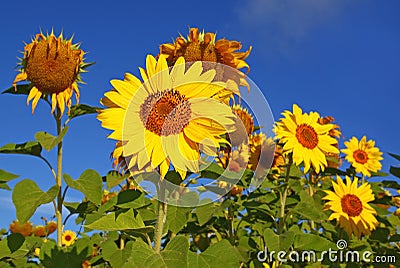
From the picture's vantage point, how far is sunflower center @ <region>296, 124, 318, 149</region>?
3.86m

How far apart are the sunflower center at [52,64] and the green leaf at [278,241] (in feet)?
5.37

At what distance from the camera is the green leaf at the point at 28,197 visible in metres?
2.44

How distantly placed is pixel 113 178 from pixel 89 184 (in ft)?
0.74

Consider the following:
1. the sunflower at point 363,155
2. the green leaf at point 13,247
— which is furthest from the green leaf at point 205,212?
the sunflower at point 363,155

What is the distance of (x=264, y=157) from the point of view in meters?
4.07

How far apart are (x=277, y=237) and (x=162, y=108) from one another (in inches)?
54.5

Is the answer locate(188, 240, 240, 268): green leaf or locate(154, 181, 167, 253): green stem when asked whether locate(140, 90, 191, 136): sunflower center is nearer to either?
locate(154, 181, 167, 253): green stem

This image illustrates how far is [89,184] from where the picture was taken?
8.45 ft

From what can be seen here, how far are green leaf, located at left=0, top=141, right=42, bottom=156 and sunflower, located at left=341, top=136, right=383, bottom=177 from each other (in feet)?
12.6

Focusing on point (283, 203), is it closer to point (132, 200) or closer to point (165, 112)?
point (132, 200)

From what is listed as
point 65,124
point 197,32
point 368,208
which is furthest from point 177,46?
point 368,208

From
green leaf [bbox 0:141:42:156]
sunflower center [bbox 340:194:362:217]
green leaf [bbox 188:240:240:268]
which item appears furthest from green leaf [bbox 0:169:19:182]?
sunflower center [bbox 340:194:362:217]

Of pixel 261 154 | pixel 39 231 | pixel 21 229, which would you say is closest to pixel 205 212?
pixel 261 154

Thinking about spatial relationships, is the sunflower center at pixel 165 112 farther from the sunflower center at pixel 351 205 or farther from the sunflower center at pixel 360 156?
the sunflower center at pixel 360 156
